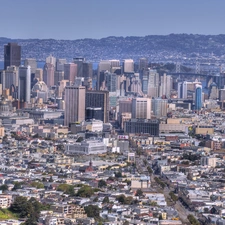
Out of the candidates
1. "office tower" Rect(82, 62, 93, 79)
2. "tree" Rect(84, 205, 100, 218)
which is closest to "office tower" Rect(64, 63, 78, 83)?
"office tower" Rect(82, 62, 93, 79)

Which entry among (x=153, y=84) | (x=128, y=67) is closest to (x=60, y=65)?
(x=128, y=67)

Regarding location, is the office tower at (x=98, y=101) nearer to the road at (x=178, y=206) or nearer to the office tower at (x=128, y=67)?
the road at (x=178, y=206)

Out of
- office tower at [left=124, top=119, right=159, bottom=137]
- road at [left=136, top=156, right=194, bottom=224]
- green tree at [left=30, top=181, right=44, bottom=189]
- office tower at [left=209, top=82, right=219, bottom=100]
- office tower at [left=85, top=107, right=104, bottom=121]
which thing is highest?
office tower at [left=209, top=82, right=219, bottom=100]

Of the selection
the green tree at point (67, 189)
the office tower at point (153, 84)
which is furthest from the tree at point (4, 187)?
the office tower at point (153, 84)

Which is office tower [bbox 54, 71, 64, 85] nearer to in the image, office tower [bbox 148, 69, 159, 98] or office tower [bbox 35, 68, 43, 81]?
office tower [bbox 35, 68, 43, 81]

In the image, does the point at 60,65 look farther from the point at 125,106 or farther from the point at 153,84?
the point at 125,106

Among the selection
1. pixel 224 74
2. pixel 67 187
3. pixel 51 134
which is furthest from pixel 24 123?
pixel 224 74

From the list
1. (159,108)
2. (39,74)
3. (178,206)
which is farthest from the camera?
(39,74)
